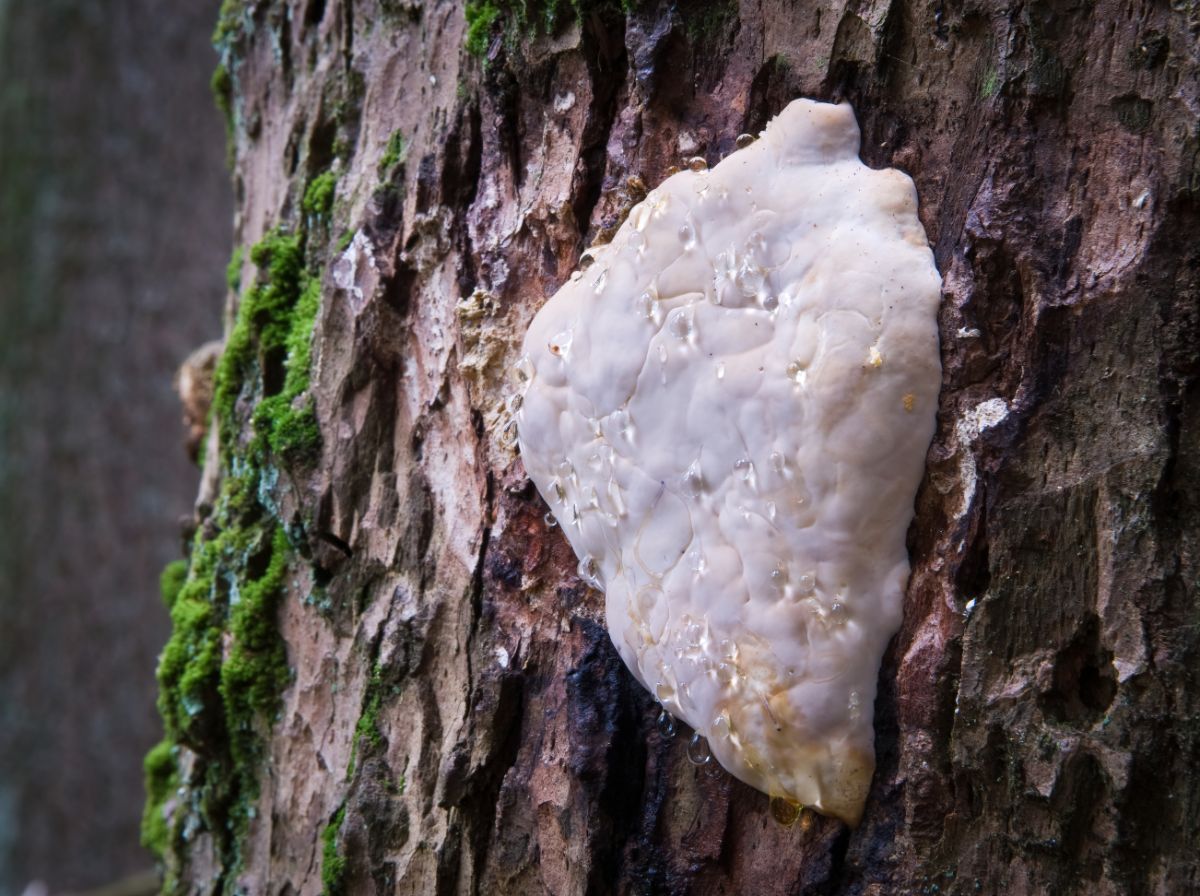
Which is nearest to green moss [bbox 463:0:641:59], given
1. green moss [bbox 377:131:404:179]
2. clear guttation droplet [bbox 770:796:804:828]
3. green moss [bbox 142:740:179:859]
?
green moss [bbox 377:131:404:179]

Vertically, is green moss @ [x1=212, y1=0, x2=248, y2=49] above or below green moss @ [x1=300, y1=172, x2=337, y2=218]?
above

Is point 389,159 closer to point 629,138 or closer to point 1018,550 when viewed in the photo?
point 629,138

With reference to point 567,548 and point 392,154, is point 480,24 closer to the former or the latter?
point 392,154

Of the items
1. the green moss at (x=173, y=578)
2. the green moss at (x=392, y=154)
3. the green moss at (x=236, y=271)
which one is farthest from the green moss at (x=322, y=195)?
the green moss at (x=173, y=578)

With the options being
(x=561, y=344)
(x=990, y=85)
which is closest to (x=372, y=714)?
(x=561, y=344)

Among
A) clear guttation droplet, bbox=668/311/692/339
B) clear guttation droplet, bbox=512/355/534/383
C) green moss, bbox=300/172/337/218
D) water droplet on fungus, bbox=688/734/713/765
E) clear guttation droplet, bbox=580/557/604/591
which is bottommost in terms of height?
water droplet on fungus, bbox=688/734/713/765

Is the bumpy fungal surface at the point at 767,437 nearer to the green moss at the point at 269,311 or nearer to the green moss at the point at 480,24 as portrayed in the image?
the green moss at the point at 480,24

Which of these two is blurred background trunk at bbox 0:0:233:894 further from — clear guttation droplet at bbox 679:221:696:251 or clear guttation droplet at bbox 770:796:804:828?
clear guttation droplet at bbox 770:796:804:828

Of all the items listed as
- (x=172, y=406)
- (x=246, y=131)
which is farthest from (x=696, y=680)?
(x=172, y=406)
